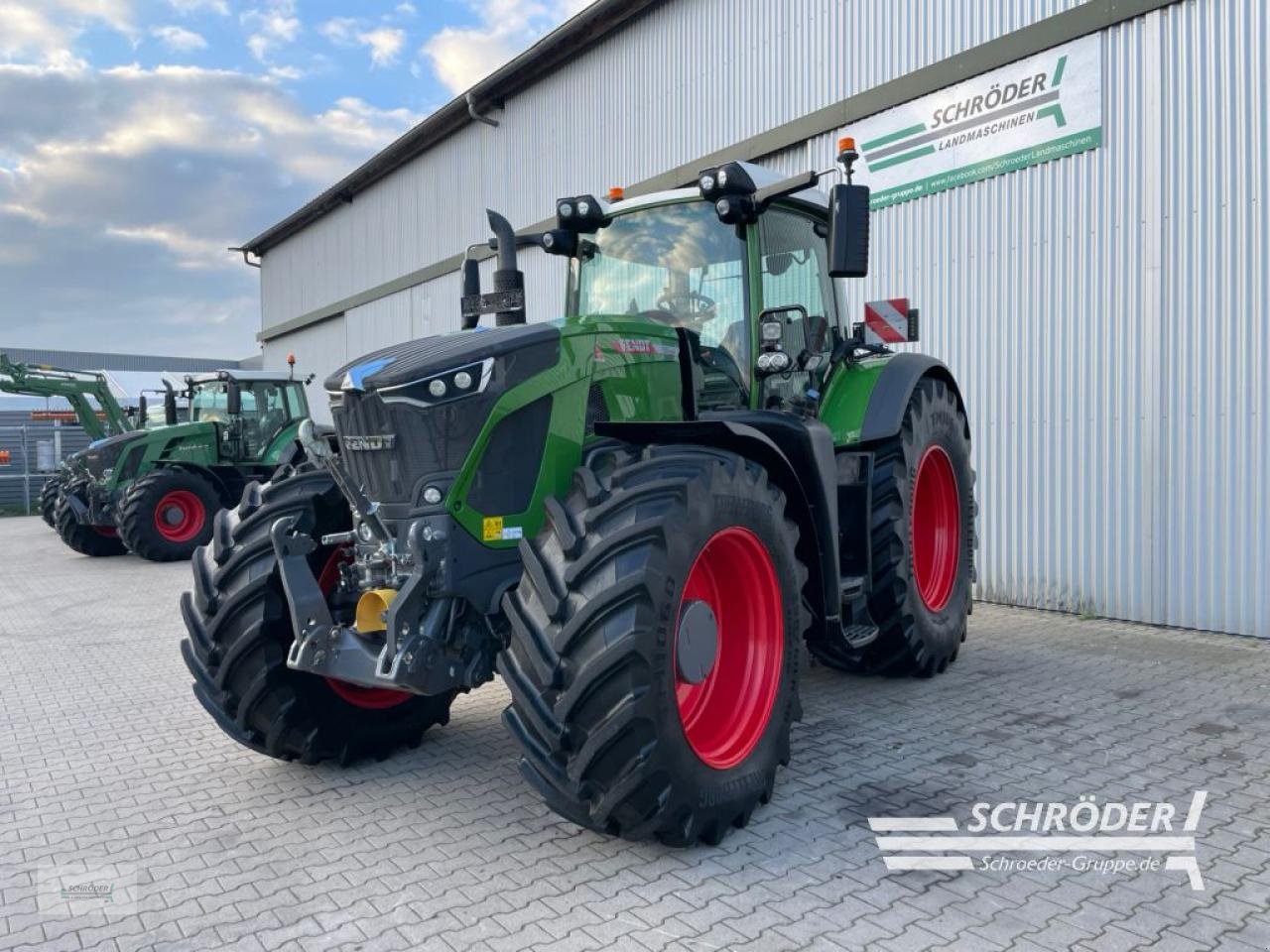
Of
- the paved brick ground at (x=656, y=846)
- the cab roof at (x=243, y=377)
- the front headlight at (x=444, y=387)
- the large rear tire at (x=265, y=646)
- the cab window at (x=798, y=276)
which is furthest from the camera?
the cab roof at (x=243, y=377)

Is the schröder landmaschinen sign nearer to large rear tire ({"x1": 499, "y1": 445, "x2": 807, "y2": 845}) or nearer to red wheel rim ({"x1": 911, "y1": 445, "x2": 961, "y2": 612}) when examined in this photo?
red wheel rim ({"x1": 911, "y1": 445, "x2": 961, "y2": 612})

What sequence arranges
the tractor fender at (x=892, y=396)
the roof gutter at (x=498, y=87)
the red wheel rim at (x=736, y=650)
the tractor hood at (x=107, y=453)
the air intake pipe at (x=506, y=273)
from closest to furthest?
the red wheel rim at (x=736, y=650), the air intake pipe at (x=506, y=273), the tractor fender at (x=892, y=396), the roof gutter at (x=498, y=87), the tractor hood at (x=107, y=453)

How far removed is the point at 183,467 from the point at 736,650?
37.4 feet

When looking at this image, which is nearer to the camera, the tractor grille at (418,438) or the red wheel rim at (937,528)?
the tractor grille at (418,438)

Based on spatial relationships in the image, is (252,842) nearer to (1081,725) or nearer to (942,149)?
(1081,725)

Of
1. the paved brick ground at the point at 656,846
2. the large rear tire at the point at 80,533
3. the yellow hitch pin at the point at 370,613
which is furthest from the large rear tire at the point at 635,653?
the large rear tire at the point at 80,533

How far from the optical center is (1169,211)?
6.49 m

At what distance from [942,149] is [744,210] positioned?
14.4 feet

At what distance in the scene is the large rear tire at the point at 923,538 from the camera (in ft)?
16.1

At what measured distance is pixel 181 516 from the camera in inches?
503

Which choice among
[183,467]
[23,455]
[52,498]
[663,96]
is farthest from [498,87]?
[23,455]

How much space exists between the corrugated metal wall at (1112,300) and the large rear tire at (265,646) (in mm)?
4811

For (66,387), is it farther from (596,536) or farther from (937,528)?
Result: (596,536)

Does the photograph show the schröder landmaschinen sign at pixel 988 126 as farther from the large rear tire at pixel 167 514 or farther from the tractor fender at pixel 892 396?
the large rear tire at pixel 167 514
